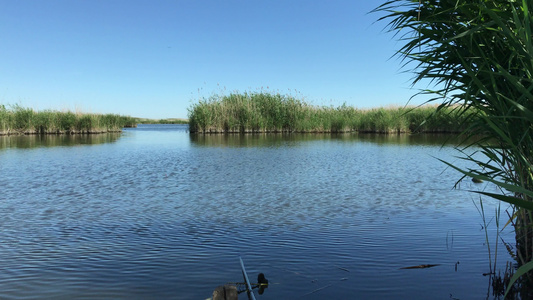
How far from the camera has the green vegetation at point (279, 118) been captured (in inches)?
1358

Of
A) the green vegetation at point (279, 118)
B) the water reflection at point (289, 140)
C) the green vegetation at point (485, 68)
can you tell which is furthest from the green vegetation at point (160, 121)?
the green vegetation at point (485, 68)

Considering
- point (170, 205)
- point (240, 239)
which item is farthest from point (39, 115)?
point (240, 239)

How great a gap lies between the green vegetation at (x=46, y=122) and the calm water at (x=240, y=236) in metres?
26.4

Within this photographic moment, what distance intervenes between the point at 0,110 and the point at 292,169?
29.7m

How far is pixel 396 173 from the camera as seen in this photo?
1169cm

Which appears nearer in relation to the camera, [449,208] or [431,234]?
[431,234]

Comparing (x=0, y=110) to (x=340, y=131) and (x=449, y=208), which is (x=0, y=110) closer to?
(x=340, y=131)

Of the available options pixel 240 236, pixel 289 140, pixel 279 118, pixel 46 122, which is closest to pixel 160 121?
pixel 46 122

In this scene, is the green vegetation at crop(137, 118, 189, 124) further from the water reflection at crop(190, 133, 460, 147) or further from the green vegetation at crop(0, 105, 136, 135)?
the water reflection at crop(190, 133, 460, 147)

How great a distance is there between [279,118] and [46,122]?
19.5 meters

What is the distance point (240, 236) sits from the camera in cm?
577

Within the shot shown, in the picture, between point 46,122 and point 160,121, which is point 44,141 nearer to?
point 46,122

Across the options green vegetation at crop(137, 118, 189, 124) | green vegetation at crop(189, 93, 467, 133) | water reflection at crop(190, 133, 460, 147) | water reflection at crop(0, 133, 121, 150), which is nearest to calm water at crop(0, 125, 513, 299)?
water reflection at crop(190, 133, 460, 147)

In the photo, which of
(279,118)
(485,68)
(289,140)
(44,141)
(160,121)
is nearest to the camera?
(485,68)
